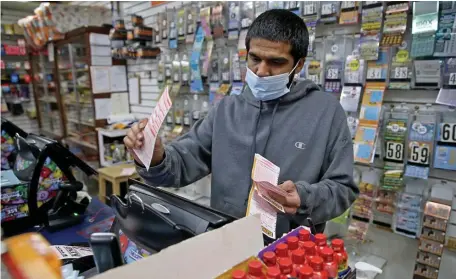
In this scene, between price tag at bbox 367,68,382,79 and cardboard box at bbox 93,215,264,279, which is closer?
cardboard box at bbox 93,215,264,279

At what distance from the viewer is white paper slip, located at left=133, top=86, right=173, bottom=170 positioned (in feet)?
2.60

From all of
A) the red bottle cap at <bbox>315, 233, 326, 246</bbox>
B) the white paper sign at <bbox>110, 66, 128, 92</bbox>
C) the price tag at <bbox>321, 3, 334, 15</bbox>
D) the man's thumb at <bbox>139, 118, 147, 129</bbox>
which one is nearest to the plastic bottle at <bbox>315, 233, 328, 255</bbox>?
the red bottle cap at <bbox>315, 233, 326, 246</bbox>

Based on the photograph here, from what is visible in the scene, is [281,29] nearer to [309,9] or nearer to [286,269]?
[286,269]

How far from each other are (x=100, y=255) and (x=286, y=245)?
1.20ft

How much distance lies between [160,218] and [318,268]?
0.42 metres

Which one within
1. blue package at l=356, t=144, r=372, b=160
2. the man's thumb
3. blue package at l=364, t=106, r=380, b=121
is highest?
the man's thumb

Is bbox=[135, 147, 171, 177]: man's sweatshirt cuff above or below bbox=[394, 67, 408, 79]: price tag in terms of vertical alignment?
below

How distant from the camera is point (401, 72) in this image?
6.46ft

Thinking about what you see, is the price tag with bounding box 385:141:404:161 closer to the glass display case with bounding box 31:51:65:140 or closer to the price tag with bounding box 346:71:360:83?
the price tag with bounding box 346:71:360:83

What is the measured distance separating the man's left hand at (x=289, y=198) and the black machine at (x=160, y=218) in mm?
193

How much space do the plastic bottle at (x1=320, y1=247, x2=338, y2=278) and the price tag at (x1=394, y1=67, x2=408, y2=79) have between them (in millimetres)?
1771

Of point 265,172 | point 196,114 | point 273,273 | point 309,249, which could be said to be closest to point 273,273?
point 273,273

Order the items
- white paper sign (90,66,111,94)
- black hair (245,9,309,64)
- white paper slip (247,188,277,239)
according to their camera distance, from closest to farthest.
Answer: white paper slip (247,188,277,239) → black hair (245,9,309,64) → white paper sign (90,66,111,94)

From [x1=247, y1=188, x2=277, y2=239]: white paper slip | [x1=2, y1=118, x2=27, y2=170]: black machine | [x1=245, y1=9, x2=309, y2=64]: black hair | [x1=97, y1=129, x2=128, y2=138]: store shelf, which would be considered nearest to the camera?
[x1=247, y1=188, x2=277, y2=239]: white paper slip
